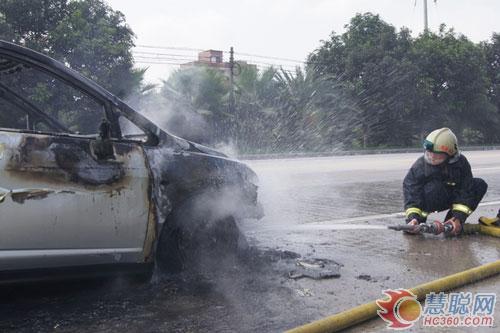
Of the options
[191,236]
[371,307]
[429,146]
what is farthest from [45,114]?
[429,146]

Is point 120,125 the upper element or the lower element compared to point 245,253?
upper

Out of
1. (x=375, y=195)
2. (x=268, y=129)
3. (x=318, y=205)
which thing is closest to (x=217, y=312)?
(x=318, y=205)

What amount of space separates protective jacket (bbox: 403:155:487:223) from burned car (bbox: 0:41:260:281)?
2.45 m

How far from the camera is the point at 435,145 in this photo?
540cm

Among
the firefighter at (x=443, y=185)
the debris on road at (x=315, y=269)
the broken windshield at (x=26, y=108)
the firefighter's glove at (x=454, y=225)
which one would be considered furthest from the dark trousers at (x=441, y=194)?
the broken windshield at (x=26, y=108)

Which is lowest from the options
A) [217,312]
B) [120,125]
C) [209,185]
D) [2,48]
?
[217,312]

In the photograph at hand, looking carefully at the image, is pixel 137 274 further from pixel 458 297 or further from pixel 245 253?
pixel 458 297

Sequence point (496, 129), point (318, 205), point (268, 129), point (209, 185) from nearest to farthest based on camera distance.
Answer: point (209, 185)
point (318, 205)
point (268, 129)
point (496, 129)

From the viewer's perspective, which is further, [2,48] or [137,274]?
[137,274]

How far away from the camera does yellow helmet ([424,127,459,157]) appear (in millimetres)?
5375

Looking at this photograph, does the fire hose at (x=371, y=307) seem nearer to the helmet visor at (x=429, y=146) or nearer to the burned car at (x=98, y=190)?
the burned car at (x=98, y=190)

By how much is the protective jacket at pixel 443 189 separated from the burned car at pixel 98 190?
2.45 m

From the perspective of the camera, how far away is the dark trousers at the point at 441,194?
5.49m

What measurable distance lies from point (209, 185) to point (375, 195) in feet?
20.4
